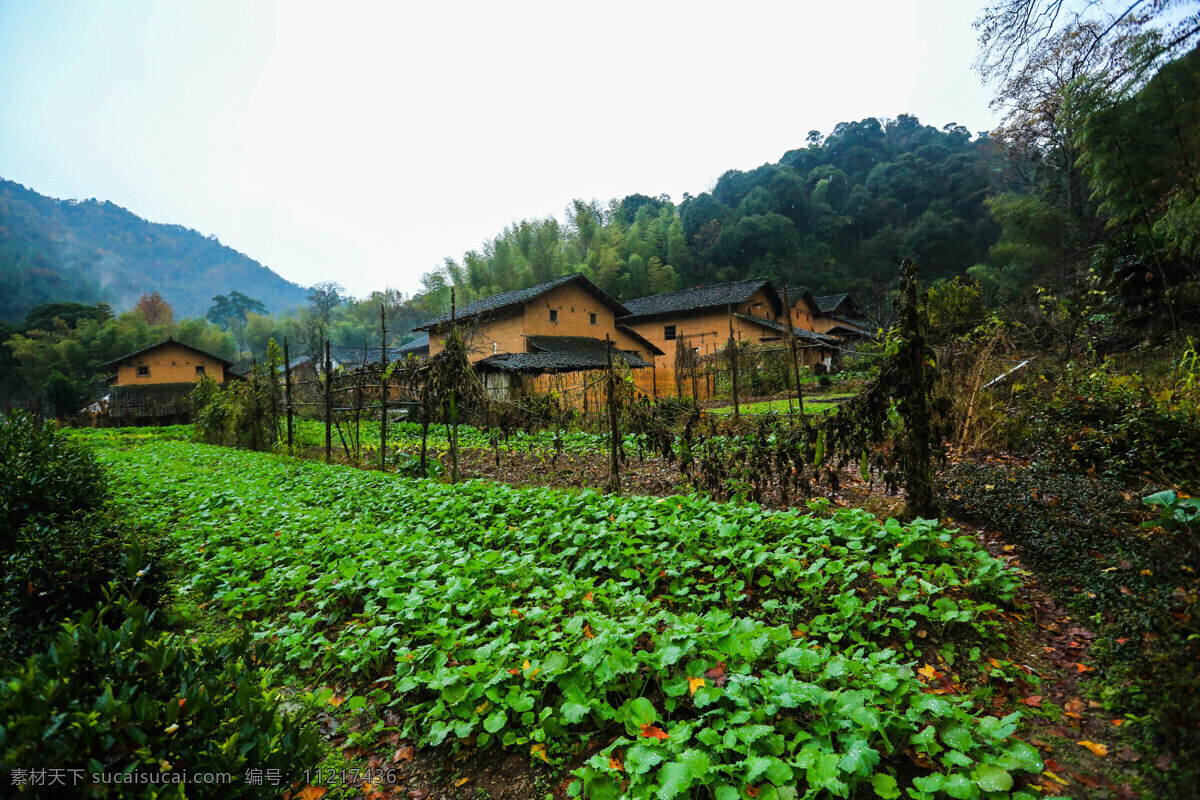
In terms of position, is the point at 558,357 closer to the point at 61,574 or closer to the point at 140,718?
the point at 61,574

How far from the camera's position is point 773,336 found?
92.6ft

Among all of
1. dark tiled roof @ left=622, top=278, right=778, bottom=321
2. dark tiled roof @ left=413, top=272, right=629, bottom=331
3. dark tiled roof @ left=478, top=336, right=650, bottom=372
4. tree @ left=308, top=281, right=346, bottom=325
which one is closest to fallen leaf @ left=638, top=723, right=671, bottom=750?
dark tiled roof @ left=478, top=336, right=650, bottom=372

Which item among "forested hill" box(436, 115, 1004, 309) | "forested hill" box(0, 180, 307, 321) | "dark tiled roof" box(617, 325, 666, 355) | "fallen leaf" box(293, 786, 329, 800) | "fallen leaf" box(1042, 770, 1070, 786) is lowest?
"fallen leaf" box(1042, 770, 1070, 786)

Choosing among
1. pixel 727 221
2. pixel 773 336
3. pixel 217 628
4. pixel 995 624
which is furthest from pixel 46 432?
pixel 727 221

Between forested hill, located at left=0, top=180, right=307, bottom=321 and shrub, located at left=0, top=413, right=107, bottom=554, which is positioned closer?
shrub, located at left=0, top=413, right=107, bottom=554

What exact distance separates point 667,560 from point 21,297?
9342cm

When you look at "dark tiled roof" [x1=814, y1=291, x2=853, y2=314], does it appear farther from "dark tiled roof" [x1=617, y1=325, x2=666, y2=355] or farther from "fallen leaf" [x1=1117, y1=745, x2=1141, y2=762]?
"fallen leaf" [x1=1117, y1=745, x2=1141, y2=762]

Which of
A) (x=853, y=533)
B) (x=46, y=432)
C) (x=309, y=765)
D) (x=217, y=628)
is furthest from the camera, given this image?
(x=46, y=432)

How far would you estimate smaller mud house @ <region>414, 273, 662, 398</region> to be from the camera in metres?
20.9

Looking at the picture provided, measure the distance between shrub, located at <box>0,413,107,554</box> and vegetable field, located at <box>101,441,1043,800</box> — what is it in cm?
90

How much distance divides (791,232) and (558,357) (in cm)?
3109

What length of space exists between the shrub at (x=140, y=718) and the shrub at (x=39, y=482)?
3.50 meters

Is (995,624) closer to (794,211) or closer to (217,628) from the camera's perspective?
(217,628)

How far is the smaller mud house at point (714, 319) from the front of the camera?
28.2m
